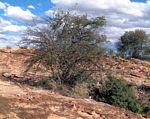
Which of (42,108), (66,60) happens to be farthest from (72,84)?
(42,108)

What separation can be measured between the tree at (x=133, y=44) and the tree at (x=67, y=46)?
27526 mm

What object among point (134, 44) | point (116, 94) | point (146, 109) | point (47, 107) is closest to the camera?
point (47, 107)

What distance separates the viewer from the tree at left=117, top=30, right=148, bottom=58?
5212 cm

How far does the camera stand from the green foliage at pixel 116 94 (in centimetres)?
1947

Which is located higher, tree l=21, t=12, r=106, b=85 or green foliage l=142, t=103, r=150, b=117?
tree l=21, t=12, r=106, b=85

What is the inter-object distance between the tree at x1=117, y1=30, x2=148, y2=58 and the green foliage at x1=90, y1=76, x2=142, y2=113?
1195 inches

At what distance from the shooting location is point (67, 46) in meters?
23.3

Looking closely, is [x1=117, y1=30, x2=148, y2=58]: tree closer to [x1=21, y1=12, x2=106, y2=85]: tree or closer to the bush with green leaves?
the bush with green leaves

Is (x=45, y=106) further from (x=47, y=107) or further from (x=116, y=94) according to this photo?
(x=116, y=94)

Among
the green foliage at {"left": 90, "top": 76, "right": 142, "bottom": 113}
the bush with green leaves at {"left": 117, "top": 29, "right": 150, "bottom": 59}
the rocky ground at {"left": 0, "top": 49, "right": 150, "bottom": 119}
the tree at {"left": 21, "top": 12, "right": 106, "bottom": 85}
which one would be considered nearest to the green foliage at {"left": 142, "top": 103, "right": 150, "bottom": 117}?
the green foliage at {"left": 90, "top": 76, "right": 142, "bottom": 113}

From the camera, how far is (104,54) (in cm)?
2466

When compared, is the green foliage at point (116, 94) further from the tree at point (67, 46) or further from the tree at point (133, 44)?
the tree at point (133, 44)

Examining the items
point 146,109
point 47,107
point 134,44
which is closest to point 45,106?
point 47,107

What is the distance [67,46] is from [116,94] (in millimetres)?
4365
